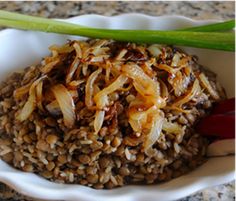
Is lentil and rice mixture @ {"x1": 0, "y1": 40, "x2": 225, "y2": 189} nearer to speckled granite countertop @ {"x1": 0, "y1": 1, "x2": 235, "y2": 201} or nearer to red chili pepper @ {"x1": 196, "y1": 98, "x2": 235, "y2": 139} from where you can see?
red chili pepper @ {"x1": 196, "y1": 98, "x2": 235, "y2": 139}

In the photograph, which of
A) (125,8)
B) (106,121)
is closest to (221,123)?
(106,121)

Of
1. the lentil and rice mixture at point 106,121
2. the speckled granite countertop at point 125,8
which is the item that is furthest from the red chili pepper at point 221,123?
the speckled granite countertop at point 125,8

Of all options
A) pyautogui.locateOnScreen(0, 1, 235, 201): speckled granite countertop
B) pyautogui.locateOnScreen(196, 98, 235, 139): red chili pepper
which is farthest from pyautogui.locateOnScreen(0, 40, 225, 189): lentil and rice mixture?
pyautogui.locateOnScreen(0, 1, 235, 201): speckled granite countertop

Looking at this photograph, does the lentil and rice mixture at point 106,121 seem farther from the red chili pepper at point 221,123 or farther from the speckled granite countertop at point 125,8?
the speckled granite countertop at point 125,8

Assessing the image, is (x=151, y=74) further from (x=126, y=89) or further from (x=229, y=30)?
(x=229, y=30)

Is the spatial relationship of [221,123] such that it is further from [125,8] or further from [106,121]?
[125,8]
